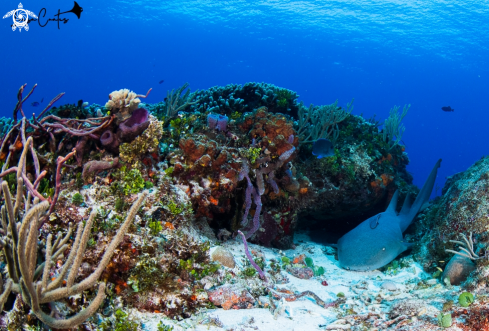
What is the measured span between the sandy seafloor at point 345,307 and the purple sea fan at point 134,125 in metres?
2.02

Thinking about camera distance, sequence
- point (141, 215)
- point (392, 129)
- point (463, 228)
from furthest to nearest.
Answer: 1. point (392, 129)
2. point (463, 228)
3. point (141, 215)

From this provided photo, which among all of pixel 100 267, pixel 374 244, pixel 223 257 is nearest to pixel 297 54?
pixel 374 244

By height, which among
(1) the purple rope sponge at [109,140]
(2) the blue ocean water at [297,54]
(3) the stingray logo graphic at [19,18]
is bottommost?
(2) the blue ocean water at [297,54]

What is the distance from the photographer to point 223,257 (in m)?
3.31

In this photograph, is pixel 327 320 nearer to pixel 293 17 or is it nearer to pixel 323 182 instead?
pixel 323 182

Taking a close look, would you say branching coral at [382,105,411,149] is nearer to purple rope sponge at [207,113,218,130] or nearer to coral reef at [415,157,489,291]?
coral reef at [415,157,489,291]

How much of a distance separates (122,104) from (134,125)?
30 centimetres

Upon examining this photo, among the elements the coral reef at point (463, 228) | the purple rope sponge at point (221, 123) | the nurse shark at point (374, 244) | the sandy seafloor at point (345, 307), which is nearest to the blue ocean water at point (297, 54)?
the coral reef at point (463, 228)

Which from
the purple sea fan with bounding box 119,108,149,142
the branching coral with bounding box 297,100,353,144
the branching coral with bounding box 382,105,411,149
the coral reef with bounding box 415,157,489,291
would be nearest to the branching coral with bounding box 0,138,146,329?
the purple sea fan with bounding box 119,108,149,142

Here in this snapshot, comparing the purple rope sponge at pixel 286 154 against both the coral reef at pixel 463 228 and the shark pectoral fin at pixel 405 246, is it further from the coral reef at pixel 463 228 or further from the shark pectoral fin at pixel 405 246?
the shark pectoral fin at pixel 405 246

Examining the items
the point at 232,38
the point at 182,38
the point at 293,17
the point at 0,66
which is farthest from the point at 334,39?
the point at 0,66

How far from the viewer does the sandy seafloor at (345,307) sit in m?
2.42

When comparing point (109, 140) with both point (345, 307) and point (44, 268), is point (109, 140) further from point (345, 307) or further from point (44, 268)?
point (345, 307)

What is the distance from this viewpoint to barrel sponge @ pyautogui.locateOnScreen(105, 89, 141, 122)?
124 inches
